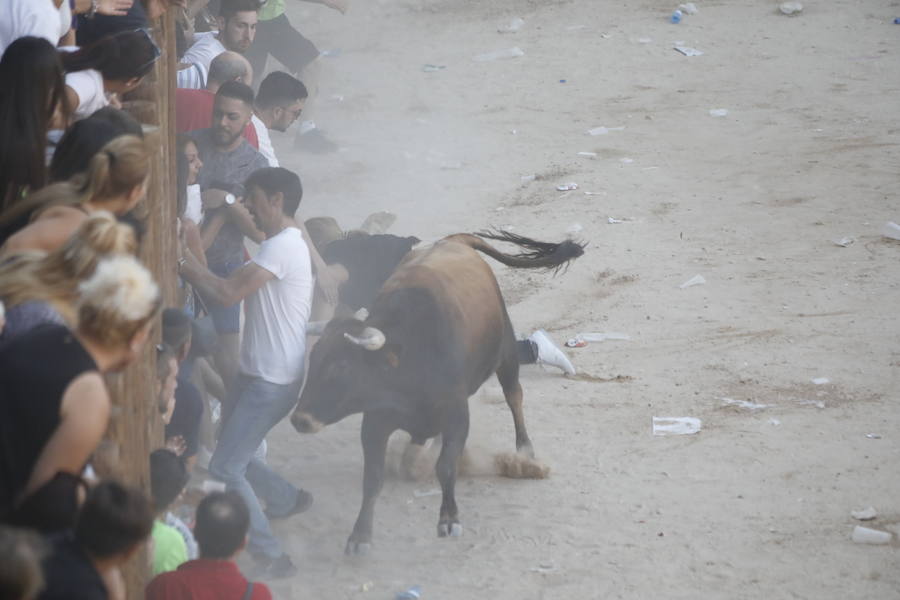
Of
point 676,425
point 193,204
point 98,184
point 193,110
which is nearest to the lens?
point 98,184

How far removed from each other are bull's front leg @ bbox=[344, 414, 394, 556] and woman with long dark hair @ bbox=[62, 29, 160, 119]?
104 inches

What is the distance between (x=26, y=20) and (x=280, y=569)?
305cm

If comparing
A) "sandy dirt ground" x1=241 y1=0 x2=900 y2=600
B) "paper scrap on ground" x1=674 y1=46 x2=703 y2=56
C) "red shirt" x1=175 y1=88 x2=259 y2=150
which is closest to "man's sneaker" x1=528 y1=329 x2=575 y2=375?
"sandy dirt ground" x1=241 y1=0 x2=900 y2=600

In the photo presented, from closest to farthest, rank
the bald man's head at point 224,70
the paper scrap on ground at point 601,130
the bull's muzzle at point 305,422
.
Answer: the bull's muzzle at point 305,422 → the bald man's head at point 224,70 → the paper scrap on ground at point 601,130

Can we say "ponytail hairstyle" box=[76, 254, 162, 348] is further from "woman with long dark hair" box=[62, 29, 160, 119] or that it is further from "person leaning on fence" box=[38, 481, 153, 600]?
"woman with long dark hair" box=[62, 29, 160, 119]

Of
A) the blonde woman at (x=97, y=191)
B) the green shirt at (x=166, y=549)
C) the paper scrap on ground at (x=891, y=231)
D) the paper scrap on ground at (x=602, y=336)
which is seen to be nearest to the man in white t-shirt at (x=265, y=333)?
the green shirt at (x=166, y=549)

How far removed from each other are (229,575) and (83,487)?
1240 mm

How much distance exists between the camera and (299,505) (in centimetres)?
671

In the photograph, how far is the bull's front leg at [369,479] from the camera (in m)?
6.32

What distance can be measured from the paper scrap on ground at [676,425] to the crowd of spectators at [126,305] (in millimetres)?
2330

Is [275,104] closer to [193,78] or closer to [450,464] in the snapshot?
[193,78]

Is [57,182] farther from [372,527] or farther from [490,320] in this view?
[490,320]

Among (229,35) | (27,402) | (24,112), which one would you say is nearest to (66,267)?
(27,402)

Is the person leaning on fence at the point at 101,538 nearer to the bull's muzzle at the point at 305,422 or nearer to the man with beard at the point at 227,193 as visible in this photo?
the bull's muzzle at the point at 305,422
